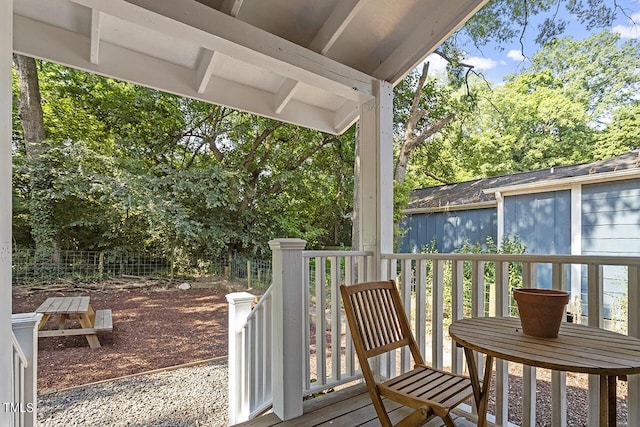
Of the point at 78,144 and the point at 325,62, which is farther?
the point at 78,144

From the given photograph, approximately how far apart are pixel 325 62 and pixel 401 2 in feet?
1.93

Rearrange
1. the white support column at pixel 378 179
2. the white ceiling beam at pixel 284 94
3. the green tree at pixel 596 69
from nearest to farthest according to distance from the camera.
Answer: the white support column at pixel 378 179 < the white ceiling beam at pixel 284 94 < the green tree at pixel 596 69

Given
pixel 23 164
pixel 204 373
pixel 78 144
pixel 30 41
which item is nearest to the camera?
pixel 30 41

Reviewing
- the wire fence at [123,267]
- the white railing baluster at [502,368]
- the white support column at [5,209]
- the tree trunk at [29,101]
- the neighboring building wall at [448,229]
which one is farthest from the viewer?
the neighboring building wall at [448,229]

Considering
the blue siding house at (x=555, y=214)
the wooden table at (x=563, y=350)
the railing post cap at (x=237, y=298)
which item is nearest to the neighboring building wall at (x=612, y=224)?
the blue siding house at (x=555, y=214)

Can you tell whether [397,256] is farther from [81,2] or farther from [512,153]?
[512,153]

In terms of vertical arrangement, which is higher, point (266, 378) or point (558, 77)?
point (558, 77)

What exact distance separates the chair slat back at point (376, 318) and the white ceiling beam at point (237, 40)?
1.40 metres

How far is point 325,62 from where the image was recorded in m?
2.19

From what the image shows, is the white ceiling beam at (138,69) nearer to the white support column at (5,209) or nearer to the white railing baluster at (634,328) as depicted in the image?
the white support column at (5,209)

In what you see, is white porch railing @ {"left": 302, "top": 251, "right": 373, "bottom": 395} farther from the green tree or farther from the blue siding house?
the green tree

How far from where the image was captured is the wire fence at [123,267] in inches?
214

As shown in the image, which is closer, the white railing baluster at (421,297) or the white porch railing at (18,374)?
the white porch railing at (18,374)

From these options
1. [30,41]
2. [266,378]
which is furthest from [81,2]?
[266,378]
